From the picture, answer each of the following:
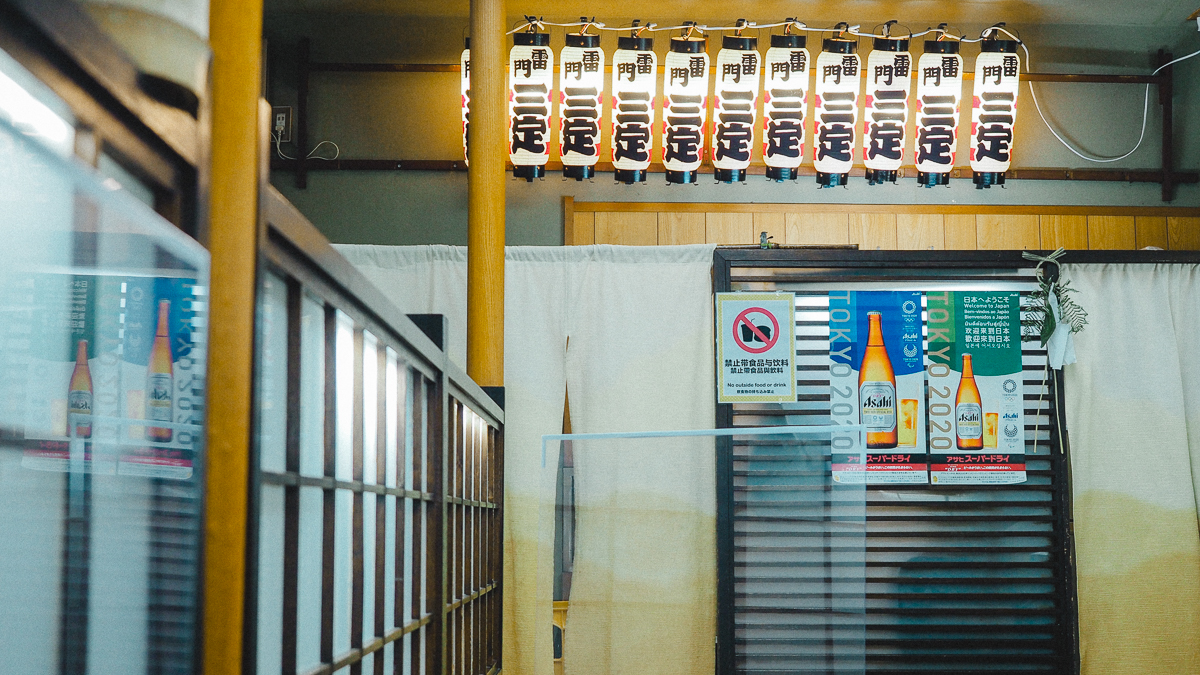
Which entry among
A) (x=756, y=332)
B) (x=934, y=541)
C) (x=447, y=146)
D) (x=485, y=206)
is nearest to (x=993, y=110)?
(x=756, y=332)

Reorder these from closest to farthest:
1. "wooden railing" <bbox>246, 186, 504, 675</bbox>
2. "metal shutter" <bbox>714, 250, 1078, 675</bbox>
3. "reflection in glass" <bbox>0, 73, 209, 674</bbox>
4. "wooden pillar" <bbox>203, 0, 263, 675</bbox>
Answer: "reflection in glass" <bbox>0, 73, 209, 674</bbox> < "wooden pillar" <bbox>203, 0, 263, 675</bbox> < "wooden railing" <bbox>246, 186, 504, 675</bbox> < "metal shutter" <bbox>714, 250, 1078, 675</bbox>

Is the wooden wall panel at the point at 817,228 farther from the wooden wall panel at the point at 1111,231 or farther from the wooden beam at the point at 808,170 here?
the wooden wall panel at the point at 1111,231

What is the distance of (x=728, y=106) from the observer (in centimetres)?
477

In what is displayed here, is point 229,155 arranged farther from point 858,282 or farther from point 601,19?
point 601,19

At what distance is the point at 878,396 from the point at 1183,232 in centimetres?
264

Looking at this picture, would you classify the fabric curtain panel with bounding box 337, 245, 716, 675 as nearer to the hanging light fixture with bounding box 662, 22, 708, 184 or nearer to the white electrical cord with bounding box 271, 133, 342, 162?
the hanging light fixture with bounding box 662, 22, 708, 184

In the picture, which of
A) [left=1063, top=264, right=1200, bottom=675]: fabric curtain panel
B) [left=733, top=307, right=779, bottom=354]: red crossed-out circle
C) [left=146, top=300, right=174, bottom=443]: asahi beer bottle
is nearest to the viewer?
[left=146, top=300, right=174, bottom=443]: asahi beer bottle

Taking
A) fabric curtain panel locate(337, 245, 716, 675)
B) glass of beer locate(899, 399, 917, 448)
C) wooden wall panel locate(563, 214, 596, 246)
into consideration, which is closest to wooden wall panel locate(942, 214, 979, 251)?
glass of beer locate(899, 399, 917, 448)

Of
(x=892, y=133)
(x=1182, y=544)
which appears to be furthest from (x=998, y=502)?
(x=892, y=133)

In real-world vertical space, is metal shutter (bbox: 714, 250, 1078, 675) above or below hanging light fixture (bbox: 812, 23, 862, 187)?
below

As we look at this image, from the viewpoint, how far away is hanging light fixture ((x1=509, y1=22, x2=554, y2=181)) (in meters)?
4.73

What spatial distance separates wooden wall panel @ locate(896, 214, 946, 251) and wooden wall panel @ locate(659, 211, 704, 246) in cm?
118

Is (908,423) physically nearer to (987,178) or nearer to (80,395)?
(987,178)

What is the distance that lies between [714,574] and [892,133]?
7.99 ft
